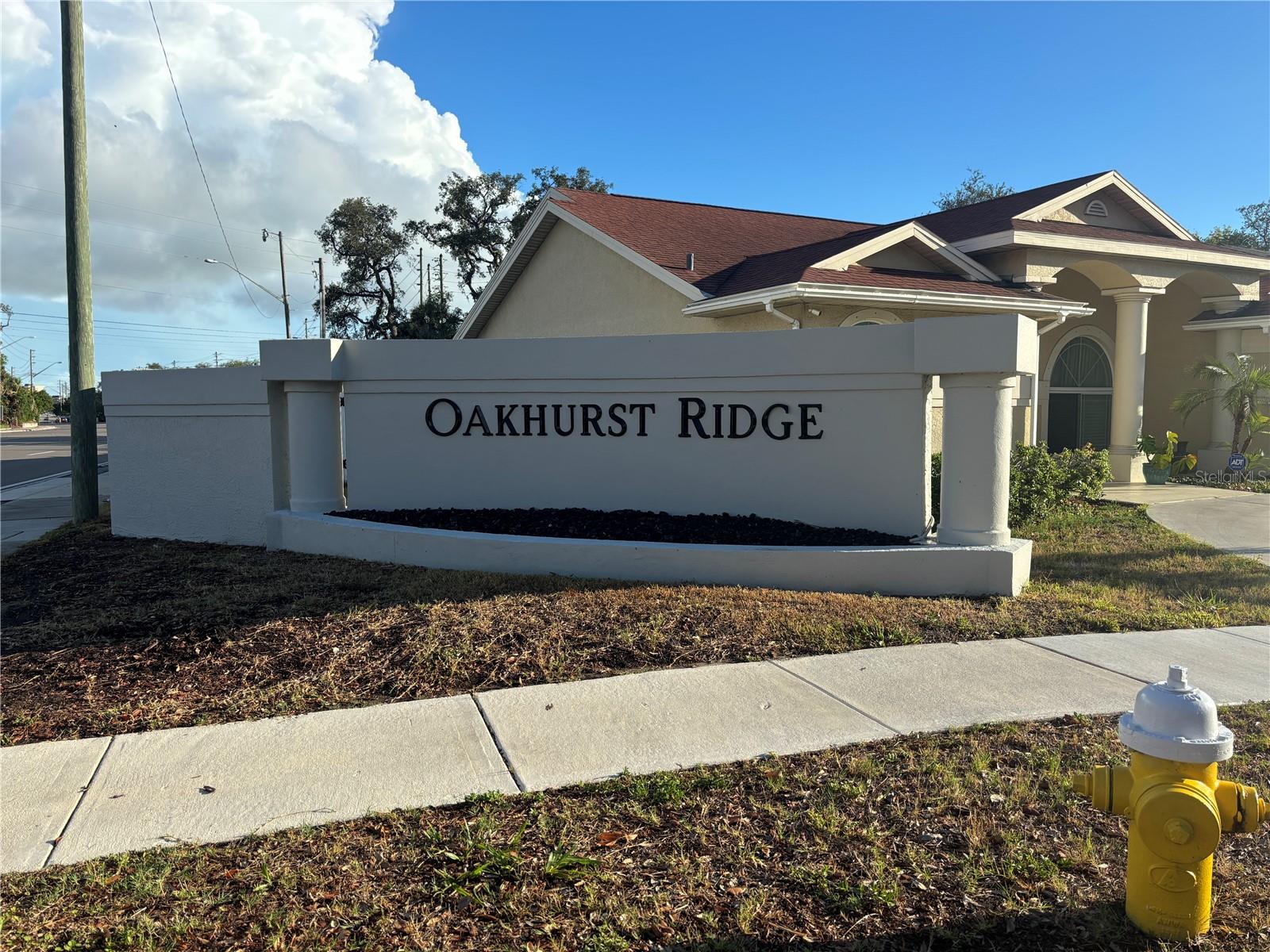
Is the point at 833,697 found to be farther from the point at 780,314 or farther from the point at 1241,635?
the point at 780,314

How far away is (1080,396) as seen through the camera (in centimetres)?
1822

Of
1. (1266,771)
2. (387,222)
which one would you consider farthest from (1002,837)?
(387,222)

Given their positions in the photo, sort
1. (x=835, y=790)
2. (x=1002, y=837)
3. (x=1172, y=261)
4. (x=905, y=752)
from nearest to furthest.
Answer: (x=1002, y=837), (x=835, y=790), (x=905, y=752), (x=1172, y=261)

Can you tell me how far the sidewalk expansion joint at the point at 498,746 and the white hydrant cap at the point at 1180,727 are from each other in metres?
2.41

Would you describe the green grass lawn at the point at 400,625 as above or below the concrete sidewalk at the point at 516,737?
above

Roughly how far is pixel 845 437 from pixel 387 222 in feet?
131

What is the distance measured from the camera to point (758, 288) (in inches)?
492

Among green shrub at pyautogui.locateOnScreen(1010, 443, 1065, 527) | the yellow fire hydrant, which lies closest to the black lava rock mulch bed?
green shrub at pyautogui.locateOnScreen(1010, 443, 1065, 527)

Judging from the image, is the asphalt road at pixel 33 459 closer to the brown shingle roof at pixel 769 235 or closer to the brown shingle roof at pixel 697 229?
the brown shingle roof at pixel 697 229

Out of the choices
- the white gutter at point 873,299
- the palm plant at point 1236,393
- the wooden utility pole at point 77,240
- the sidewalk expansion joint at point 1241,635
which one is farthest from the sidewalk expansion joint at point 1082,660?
the palm plant at point 1236,393

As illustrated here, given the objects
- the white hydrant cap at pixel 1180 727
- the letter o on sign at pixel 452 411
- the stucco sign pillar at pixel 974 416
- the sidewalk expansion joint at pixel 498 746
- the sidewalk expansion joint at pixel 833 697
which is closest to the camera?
the white hydrant cap at pixel 1180 727

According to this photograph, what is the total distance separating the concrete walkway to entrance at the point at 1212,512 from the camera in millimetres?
10297

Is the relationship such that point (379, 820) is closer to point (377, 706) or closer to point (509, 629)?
point (377, 706)

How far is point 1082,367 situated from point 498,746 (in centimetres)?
1728
